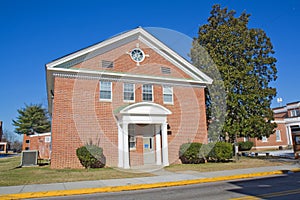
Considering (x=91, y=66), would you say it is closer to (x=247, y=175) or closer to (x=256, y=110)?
(x=247, y=175)

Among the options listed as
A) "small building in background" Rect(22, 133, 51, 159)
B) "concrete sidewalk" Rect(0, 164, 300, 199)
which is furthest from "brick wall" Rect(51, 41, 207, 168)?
"small building in background" Rect(22, 133, 51, 159)

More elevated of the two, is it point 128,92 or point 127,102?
point 128,92

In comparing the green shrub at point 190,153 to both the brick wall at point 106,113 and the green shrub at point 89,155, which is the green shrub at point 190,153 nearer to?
the brick wall at point 106,113

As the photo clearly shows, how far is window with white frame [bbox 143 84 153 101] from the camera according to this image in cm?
1800

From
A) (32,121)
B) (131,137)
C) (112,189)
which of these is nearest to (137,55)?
(131,137)

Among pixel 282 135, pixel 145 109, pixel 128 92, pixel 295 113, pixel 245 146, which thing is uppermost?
pixel 295 113

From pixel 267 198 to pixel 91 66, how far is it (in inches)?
510

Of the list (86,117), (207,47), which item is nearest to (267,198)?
(86,117)

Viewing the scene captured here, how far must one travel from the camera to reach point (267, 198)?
23.1 ft

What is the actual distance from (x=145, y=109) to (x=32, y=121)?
46560 mm

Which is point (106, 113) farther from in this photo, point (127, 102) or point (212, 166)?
point (212, 166)

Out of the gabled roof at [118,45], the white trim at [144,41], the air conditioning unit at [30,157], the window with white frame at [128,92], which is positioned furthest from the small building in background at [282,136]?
the air conditioning unit at [30,157]

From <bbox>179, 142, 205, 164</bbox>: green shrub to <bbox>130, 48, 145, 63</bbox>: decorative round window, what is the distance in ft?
22.8

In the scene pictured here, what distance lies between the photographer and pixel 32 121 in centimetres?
5509
